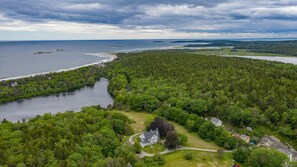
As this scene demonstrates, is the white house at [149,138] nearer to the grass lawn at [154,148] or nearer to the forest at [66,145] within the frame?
the grass lawn at [154,148]

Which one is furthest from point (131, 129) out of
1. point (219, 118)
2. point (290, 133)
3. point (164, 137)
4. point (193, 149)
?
point (290, 133)

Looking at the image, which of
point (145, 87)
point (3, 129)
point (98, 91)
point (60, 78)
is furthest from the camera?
point (60, 78)

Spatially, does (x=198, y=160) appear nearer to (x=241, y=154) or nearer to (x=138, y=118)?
(x=241, y=154)

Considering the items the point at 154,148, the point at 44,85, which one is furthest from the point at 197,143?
the point at 44,85

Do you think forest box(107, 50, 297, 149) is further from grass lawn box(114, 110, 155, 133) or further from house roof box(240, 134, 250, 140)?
grass lawn box(114, 110, 155, 133)

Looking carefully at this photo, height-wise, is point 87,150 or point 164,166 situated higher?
point 87,150

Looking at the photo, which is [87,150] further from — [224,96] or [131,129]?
[224,96]

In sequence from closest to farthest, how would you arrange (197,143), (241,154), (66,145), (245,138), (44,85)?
(66,145) < (241,154) < (197,143) < (245,138) < (44,85)
